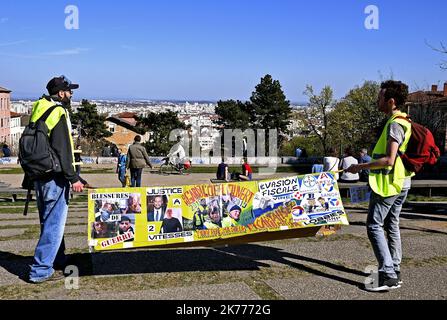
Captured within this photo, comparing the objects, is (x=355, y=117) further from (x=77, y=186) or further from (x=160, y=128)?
(x=77, y=186)

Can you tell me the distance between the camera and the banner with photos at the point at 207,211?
5031mm

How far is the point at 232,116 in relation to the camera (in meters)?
66.1

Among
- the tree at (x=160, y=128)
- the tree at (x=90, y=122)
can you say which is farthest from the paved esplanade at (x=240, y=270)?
the tree at (x=90, y=122)

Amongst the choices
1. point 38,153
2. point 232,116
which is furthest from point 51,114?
point 232,116

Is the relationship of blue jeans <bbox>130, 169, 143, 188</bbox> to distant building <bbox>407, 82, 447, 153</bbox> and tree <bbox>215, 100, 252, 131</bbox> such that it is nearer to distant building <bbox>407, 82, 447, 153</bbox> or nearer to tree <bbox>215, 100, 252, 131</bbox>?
distant building <bbox>407, 82, 447, 153</bbox>

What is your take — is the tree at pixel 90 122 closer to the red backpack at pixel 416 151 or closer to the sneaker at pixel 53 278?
the sneaker at pixel 53 278

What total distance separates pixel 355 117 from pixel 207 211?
68.8m

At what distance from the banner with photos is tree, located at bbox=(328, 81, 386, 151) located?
5693 cm

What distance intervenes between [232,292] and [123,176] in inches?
580

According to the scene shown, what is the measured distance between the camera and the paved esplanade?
474 cm

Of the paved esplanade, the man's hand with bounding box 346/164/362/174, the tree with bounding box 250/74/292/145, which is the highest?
the tree with bounding box 250/74/292/145

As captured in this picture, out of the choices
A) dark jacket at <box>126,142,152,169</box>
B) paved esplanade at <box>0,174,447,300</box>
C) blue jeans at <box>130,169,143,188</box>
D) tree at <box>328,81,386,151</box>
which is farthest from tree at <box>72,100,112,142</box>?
paved esplanade at <box>0,174,447,300</box>
